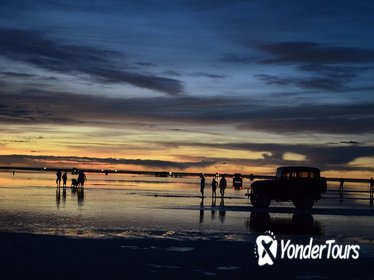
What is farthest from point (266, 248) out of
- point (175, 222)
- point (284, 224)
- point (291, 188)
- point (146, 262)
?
point (291, 188)

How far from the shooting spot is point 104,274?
13.0 m

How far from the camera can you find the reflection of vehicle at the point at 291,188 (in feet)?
118

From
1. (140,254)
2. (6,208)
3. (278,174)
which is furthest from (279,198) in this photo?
(140,254)

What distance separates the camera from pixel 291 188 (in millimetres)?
36062

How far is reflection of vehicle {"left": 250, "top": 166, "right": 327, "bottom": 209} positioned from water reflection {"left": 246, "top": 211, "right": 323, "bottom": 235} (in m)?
3.97

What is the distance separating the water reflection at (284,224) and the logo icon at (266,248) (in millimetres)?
1717

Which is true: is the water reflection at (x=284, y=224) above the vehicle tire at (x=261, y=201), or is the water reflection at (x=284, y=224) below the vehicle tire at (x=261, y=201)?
below

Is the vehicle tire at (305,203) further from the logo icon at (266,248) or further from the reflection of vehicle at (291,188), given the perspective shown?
the logo icon at (266,248)

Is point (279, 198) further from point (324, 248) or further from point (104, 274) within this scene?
point (104, 274)

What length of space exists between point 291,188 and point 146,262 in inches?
893

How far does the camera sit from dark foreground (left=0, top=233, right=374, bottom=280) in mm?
13219

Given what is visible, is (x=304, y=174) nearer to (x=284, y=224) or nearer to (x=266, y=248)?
(x=284, y=224)

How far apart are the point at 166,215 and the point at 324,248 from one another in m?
11.5

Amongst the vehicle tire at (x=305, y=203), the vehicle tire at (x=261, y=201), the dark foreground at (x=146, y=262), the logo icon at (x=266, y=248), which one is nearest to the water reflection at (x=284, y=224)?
the logo icon at (x=266, y=248)
